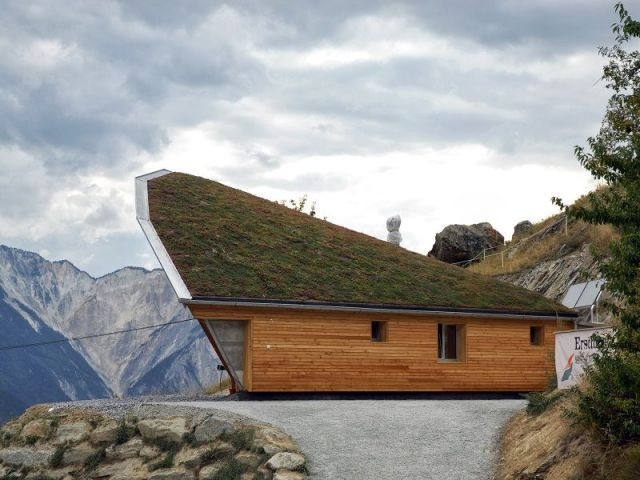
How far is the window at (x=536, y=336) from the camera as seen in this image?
2896cm

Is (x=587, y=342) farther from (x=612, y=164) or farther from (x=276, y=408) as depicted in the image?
(x=276, y=408)

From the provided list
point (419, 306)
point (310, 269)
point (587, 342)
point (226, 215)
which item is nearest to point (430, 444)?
point (587, 342)

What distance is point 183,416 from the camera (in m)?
18.4

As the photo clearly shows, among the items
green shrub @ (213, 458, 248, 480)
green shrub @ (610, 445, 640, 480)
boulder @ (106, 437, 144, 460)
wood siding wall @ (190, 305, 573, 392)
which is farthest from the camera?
wood siding wall @ (190, 305, 573, 392)

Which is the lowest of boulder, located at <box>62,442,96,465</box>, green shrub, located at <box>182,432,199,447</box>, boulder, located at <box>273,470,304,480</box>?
boulder, located at <box>62,442,96,465</box>

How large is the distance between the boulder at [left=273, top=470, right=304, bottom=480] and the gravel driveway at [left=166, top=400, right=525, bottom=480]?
0.29 m

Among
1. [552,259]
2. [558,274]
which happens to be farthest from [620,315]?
[552,259]

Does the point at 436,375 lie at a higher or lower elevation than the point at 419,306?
lower

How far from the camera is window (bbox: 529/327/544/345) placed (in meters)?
29.0

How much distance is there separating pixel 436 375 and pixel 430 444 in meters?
9.63

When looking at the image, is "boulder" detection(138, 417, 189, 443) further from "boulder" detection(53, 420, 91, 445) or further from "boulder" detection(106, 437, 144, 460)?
"boulder" detection(53, 420, 91, 445)

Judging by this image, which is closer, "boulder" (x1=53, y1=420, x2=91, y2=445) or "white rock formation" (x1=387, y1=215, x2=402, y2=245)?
"boulder" (x1=53, y1=420, x2=91, y2=445)

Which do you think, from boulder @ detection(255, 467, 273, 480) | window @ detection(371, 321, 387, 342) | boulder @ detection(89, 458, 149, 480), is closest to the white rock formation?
window @ detection(371, 321, 387, 342)

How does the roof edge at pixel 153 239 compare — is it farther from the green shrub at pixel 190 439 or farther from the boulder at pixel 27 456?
the green shrub at pixel 190 439
